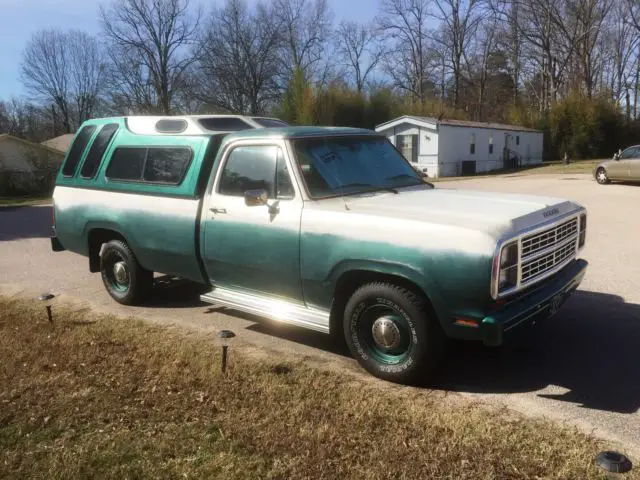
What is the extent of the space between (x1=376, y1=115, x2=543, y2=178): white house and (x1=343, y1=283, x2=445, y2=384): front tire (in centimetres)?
2902

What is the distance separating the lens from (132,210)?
6.01 meters

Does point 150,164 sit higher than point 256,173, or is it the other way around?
point 150,164

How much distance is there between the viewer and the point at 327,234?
14.3ft

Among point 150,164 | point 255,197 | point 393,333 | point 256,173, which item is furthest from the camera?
point 150,164

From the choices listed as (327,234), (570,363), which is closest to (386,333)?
(327,234)

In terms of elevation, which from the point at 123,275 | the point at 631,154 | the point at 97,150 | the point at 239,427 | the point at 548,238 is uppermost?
the point at 631,154

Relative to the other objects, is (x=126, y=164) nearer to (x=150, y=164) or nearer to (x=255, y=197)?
(x=150, y=164)

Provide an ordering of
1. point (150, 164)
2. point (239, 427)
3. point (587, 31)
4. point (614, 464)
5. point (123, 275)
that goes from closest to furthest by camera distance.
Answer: point (614, 464), point (239, 427), point (150, 164), point (123, 275), point (587, 31)

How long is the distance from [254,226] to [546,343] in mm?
2917

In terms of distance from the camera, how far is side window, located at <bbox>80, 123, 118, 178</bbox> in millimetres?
6566

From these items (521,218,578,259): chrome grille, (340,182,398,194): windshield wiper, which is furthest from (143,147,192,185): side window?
(521,218,578,259): chrome grille

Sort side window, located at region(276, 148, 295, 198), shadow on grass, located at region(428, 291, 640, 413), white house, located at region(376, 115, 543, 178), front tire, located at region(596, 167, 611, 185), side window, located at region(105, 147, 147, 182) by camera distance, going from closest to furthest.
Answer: shadow on grass, located at region(428, 291, 640, 413) < side window, located at region(276, 148, 295, 198) < side window, located at region(105, 147, 147, 182) < front tire, located at region(596, 167, 611, 185) < white house, located at region(376, 115, 543, 178)

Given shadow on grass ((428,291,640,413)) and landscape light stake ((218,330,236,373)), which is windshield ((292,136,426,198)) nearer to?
landscape light stake ((218,330,236,373))

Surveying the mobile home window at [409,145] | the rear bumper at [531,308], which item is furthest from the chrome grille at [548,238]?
the mobile home window at [409,145]
